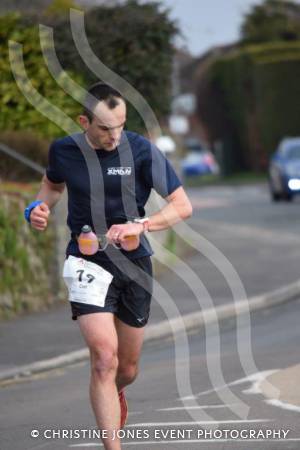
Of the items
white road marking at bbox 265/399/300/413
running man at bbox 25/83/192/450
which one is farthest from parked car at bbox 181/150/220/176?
running man at bbox 25/83/192/450

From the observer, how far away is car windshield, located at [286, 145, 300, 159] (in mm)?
34688

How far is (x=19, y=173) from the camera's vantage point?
17578 mm

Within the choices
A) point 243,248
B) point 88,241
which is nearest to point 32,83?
point 243,248

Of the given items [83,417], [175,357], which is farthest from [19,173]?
[83,417]

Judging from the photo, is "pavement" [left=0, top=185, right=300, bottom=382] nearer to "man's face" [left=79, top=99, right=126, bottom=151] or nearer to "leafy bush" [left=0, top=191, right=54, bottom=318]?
"leafy bush" [left=0, top=191, right=54, bottom=318]

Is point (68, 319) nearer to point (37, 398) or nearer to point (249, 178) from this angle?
point (37, 398)

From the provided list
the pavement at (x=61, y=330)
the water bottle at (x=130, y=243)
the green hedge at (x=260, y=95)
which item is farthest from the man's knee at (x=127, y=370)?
the green hedge at (x=260, y=95)

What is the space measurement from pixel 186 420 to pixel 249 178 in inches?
1601

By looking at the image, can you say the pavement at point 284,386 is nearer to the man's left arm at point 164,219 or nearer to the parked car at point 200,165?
the man's left arm at point 164,219

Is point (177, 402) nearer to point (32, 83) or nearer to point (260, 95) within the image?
point (32, 83)

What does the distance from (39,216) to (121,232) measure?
511mm

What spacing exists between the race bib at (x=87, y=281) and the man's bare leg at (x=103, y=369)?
93 millimetres

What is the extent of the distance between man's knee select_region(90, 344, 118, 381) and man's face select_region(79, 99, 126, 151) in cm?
105

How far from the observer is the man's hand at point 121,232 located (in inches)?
279
